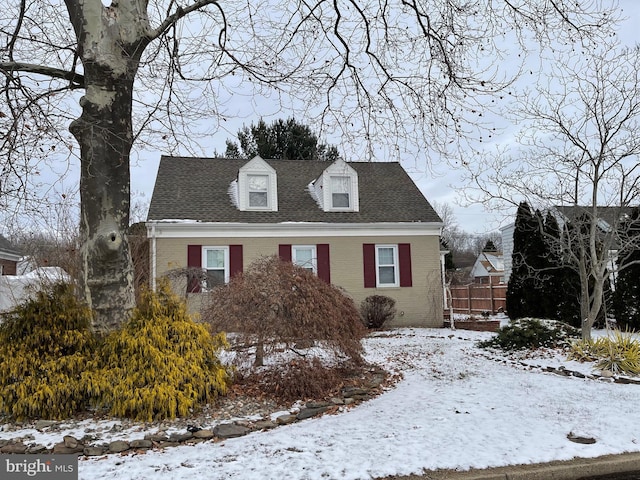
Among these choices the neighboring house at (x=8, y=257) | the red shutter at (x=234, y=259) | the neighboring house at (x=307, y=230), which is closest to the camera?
the neighboring house at (x=307, y=230)

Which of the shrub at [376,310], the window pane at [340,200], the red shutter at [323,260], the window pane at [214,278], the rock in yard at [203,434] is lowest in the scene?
the rock in yard at [203,434]

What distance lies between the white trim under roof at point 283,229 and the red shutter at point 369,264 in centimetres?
46

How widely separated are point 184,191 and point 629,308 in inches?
535

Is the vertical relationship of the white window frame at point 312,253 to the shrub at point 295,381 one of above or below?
above

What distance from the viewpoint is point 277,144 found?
84.2ft

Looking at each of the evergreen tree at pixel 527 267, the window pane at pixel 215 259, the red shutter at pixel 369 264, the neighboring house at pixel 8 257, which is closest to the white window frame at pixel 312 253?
the red shutter at pixel 369 264

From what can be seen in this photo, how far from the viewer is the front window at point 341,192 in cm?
1614

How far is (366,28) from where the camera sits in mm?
7941

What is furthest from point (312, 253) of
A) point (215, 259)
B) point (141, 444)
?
point (141, 444)

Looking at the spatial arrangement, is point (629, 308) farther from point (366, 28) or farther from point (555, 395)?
point (366, 28)

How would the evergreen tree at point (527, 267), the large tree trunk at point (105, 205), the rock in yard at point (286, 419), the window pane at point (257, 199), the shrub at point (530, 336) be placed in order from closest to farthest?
the rock in yard at point (286, 419) < the large tree trunk at point (105, 205) < the shrub at point (530, 336) < the evergreen tree at point (527, 267) < the window pane at point (257, 199)

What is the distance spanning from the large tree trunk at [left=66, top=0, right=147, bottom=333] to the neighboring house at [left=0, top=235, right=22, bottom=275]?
19.9 metres

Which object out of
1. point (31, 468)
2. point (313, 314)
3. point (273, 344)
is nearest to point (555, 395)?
point (313, 314)

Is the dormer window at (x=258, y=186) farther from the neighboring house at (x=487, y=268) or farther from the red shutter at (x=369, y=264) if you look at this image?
the neighboring house at (x=487, y=268)
